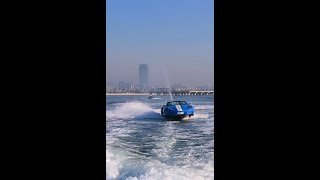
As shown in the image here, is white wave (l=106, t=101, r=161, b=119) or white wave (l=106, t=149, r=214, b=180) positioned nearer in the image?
white wave (l=106, t=149, r=214, b=180)

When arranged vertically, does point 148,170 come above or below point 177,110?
below

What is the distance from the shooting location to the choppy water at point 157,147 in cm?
997

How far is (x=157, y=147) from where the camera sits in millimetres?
13805

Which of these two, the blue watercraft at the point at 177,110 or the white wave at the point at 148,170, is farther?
the blue watercraft at the point at 177,110

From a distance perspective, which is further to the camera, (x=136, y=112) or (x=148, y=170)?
(x=136, y=112)

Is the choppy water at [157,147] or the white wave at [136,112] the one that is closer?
the choppy water at [157,147]

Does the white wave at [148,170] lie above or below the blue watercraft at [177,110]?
below

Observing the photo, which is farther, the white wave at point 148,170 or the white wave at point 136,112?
the white wave at point 136,112

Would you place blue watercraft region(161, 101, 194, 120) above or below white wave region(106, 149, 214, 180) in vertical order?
above

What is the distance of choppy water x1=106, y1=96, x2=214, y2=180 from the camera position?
9969 millimetres

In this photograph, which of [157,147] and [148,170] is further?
[157,147]

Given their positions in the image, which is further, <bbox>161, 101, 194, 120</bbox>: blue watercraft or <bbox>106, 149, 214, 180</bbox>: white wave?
<bbox>161, 101, 194, 120</bbox>: blue watercraft
